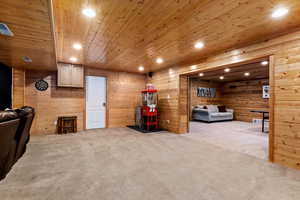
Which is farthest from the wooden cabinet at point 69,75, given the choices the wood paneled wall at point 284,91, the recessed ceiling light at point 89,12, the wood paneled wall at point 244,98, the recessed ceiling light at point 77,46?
the wood paneled wall at point 244,98

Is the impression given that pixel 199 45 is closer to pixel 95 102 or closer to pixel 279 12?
pixel 279 12

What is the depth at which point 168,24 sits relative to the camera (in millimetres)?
2568

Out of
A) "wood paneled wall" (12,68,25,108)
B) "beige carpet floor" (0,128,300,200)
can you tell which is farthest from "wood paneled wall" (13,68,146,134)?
"beige carpet floor" (0,128,300,200)

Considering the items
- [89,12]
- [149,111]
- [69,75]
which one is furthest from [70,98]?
[89,12]

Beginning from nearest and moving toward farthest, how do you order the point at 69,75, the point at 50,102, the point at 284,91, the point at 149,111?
the point at 284,91
the point at 50,102
the point at 69,75
the point at 149,111

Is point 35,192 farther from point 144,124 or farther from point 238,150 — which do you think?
point 144,124

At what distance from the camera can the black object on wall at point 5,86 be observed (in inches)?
168

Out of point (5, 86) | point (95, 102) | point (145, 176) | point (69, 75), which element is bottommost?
point (145, 176)

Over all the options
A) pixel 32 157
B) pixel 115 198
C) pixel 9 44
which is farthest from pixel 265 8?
pixel 32 157

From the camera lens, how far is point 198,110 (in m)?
8.61

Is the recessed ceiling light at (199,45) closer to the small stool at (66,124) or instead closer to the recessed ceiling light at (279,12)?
the recessed ceiling light at (279,12)

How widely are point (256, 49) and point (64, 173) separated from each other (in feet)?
14.0

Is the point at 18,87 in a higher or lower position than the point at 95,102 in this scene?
higher

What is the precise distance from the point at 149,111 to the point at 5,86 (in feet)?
14.7
